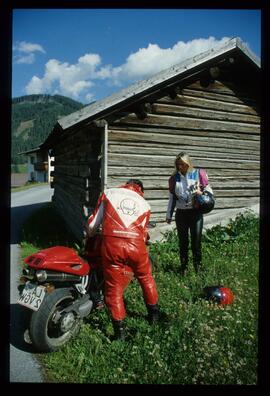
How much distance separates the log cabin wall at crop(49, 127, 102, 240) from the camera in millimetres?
7723

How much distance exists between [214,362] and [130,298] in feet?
5.55

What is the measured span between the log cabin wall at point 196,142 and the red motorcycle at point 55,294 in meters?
3.45

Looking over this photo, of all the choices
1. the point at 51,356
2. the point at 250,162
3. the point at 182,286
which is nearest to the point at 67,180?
the point at 250,162

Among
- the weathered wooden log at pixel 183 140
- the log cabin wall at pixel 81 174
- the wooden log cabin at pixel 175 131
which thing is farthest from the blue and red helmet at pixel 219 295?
the weathered wooden log at pixel 183 140

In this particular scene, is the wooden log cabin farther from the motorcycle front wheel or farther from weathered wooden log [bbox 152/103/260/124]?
the motorcycle front wheel

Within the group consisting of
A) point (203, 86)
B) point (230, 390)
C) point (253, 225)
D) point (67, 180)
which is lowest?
point (230, 390)

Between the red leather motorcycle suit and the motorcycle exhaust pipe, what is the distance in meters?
0.36

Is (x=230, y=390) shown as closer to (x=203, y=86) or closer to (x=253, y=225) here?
(x=253, y=225)

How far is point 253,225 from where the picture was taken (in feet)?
28.7

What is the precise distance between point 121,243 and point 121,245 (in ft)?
0.07

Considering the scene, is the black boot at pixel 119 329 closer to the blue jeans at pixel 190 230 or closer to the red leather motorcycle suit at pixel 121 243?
the red leather motorcycle suit at pixel 121 243

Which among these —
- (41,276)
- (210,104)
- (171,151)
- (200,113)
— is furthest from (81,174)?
(41,276)

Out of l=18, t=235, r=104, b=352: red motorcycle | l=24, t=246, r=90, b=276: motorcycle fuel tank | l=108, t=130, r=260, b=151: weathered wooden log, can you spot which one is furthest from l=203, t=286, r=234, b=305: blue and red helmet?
l=108, t=130, r=260, b=151: weathered wooden log

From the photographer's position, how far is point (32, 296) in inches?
151
